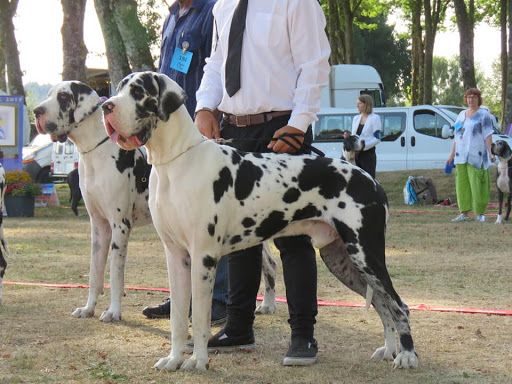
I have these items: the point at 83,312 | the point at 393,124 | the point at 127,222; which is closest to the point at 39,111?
the point at 127,222

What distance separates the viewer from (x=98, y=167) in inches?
252

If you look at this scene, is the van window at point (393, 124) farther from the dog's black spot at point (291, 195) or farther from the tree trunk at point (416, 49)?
the dog's black spot at point (291, 195)

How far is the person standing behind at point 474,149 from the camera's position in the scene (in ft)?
48.4

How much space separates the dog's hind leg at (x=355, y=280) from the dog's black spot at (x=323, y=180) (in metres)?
0.40

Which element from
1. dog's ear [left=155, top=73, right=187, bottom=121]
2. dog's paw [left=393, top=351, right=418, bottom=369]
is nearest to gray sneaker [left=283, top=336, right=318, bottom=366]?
dog's paw [left=393, top=351, right=418, bottom=369]

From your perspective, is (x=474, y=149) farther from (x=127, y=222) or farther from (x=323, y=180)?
(x=323, y=180)

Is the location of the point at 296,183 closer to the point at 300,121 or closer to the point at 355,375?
the point at 300,121

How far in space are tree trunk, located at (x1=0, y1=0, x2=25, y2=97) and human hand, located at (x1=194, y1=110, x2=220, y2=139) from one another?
1042 inches

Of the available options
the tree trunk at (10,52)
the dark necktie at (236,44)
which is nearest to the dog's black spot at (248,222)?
the dark necktie at (236,44)

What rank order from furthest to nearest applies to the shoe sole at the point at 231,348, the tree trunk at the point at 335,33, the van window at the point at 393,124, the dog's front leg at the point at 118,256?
the tree trunk at the point at 335,33 < the van window at the point at 393,124 < the dog's front leg at the point at 118,256 < the shoe sole at the point at 231,348

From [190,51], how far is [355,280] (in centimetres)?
234

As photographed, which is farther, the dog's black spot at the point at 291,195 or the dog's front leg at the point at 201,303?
the dog's black spot at the point at 291,195

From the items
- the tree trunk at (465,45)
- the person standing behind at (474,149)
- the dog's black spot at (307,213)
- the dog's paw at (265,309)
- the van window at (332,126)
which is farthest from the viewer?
the tree trunk at (465,45)

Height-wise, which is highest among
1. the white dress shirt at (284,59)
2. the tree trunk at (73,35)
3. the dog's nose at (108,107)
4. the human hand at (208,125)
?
the tree trunk at (73,35)
